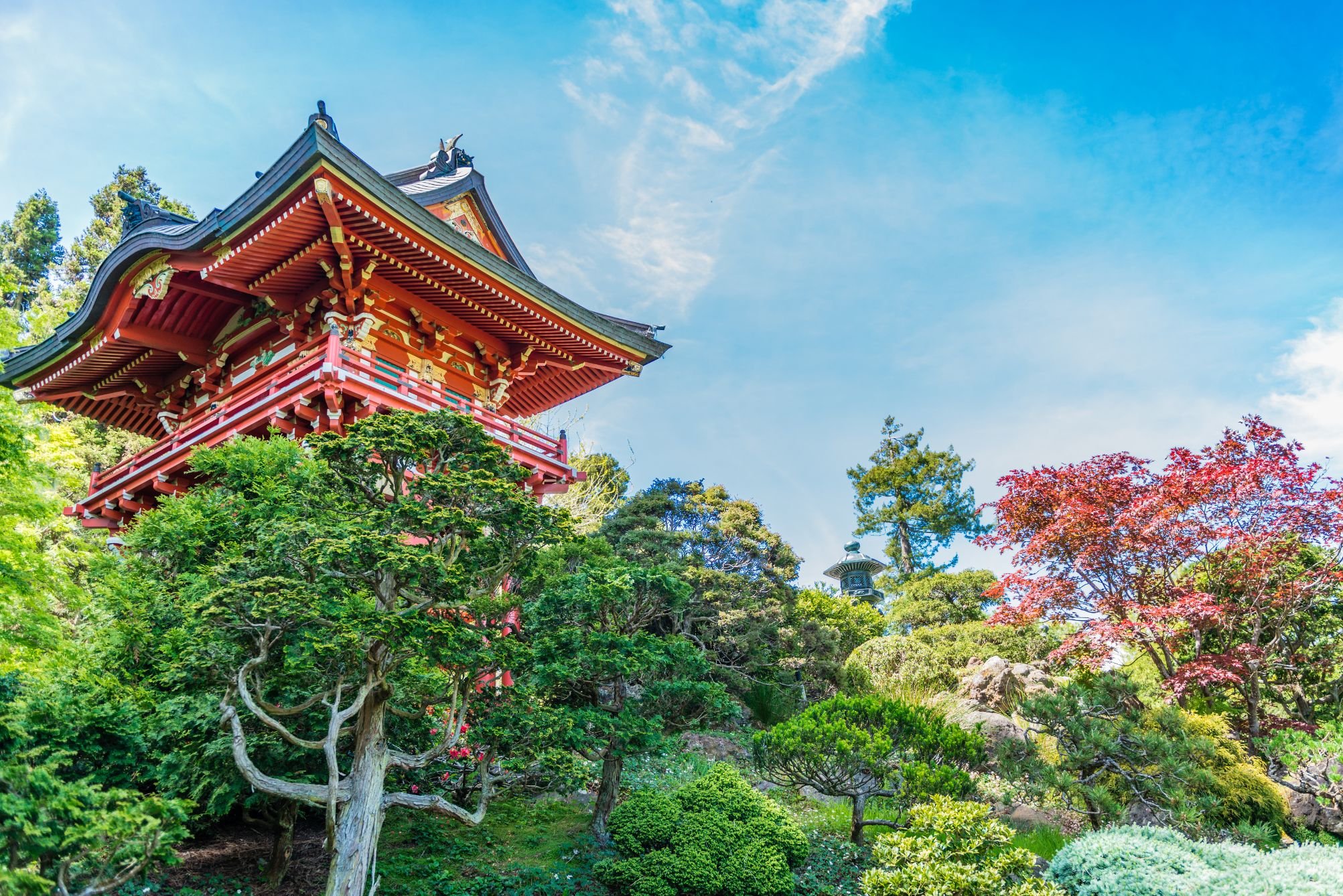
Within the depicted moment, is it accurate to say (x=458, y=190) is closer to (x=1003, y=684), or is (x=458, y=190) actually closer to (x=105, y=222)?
(x=1003, y=684)

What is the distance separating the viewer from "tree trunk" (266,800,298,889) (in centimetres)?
639

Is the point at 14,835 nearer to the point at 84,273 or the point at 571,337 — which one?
the point at 571,337

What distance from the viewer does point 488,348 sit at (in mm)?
12945

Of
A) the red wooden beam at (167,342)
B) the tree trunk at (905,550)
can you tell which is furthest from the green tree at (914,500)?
the red wooden beam at (167,342)

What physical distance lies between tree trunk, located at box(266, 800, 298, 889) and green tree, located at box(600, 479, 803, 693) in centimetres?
744

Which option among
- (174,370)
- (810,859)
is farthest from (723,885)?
(174,370)

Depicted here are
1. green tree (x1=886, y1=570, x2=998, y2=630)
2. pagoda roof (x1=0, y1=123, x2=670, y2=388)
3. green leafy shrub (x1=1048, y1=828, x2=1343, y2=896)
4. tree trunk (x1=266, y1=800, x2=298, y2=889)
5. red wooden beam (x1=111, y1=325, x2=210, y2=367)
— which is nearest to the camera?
green leafy shrub (x1=1048, y1=828, x2=1343, y2=896)

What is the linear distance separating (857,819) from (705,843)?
228cm

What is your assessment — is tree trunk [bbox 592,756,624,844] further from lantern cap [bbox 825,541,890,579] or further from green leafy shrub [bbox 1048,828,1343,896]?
lantern cap [bbox 825,541,890,579]

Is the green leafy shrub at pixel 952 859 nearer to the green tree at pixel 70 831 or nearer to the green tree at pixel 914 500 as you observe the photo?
the green tree at pixel 70 831

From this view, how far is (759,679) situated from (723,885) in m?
8.31

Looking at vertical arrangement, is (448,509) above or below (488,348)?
below

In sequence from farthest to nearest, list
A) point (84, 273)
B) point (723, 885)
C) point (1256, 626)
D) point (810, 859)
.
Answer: point (84, 273) < point (1256, 626) < point (810, 859) < point (723, 885)

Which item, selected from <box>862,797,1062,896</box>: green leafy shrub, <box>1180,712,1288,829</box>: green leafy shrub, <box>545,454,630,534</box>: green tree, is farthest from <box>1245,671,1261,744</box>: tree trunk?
<box>545,454,630,534</box>: green tree
